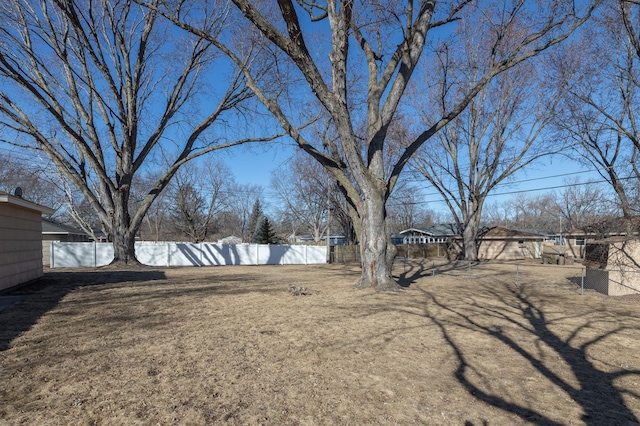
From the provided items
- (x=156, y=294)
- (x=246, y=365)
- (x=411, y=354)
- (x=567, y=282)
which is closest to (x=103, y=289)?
(x=156, y=294)

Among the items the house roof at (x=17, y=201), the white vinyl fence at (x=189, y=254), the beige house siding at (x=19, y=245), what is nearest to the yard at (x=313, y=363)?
the beige house siding at (x=19, y=245)

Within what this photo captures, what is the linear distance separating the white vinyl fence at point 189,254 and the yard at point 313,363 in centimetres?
1392

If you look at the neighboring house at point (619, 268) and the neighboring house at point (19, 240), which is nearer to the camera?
the neighboring house at point (19, 240)

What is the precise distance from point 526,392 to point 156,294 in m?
7.66

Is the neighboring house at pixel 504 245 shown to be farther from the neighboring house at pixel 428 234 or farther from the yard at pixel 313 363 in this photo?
the yard at pixel 313 363

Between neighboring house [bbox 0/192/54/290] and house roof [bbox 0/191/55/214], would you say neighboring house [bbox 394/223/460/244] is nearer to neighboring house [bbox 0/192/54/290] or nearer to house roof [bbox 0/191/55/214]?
neighboring house [bbox 0/192/54/290]

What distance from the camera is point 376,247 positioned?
8680 millimetres

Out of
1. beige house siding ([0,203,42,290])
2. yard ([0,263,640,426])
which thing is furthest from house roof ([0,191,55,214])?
yard ([0,263,640,426])

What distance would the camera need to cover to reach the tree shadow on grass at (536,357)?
3.05m

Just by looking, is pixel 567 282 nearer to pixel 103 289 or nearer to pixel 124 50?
pixel 103 289

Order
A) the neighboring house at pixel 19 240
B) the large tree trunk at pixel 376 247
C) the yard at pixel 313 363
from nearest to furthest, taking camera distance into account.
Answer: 1. the yard at pixel 313 363
2. the neighboring house at pixel 19 240
3. the large tree trunk at pixel 376 247

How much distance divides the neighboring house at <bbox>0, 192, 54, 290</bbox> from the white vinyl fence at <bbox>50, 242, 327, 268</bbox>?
9.63 m

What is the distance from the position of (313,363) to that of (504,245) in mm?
34056

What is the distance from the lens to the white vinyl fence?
19453 mm
